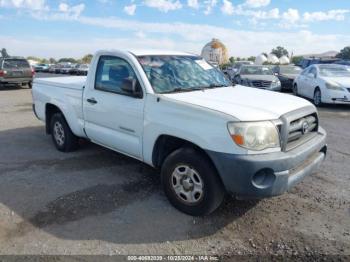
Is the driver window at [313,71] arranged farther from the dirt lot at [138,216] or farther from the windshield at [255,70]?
the dirt lot at [138,216]

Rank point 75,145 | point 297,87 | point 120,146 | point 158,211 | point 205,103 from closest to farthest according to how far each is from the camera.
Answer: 1. point 205,103
2. point 158,211
3. point 120,146
4. point 75,145
5. point 297,87

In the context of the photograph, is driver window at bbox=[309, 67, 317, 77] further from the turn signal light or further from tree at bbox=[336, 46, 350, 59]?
tree at bbox=[336, 46, 350, 59]

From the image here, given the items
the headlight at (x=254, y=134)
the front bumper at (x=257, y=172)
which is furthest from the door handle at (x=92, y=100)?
the headlight at (x=254, y=134)

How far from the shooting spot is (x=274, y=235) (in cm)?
348

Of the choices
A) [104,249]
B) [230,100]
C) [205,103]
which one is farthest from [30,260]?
[230,100]

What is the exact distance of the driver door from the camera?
431cm

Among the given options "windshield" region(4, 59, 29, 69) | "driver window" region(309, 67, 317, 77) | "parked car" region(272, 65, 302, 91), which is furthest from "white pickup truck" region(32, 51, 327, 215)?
"windshield" region(4, 59, 29, 69)

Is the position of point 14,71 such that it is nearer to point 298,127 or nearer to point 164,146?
point 164,146

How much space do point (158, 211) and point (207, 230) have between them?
0.65 metres

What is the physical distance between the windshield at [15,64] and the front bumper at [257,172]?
17.6 m

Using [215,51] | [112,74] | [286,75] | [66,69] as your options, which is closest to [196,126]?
[112,74]

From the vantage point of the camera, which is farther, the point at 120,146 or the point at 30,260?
the point at 120,146

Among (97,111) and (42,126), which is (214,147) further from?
(42,126)

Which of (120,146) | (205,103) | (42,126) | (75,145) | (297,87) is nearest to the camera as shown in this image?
(205,103)
